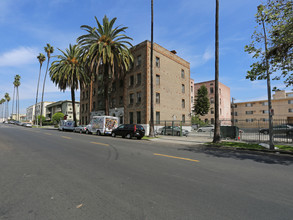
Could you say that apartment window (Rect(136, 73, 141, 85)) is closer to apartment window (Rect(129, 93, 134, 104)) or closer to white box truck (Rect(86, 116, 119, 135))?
apartment window (Rect(129, 93, 134, 104))

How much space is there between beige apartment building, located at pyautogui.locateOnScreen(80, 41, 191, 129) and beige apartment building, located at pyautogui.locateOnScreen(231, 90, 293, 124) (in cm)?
2561

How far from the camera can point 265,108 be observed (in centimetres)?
5831

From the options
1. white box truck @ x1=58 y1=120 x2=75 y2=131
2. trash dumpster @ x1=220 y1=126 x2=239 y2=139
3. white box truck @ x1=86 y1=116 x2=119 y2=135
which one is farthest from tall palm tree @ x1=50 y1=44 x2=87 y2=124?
trash dumpster @ x1=220 y1=126 x2=239 y2=139

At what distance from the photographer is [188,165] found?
21.2 feet

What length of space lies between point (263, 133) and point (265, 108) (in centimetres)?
4984

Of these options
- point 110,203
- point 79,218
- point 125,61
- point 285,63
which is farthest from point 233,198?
point 125,61

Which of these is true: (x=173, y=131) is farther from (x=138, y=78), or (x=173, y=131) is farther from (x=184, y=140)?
(x=138, y=78)

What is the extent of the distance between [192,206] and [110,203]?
155 centimetres

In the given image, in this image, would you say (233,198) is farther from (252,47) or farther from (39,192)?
(252,47)

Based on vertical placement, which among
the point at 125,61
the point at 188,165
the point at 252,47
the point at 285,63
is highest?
the point at 125,61

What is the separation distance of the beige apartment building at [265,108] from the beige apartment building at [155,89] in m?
25.6

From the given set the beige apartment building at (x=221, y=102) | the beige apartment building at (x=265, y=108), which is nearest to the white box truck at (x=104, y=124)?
the beige apartment building at (x=265, y=108)

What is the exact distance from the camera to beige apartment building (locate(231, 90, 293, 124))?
53.7m

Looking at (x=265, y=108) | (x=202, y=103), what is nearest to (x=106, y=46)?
(x=202, y=103)
